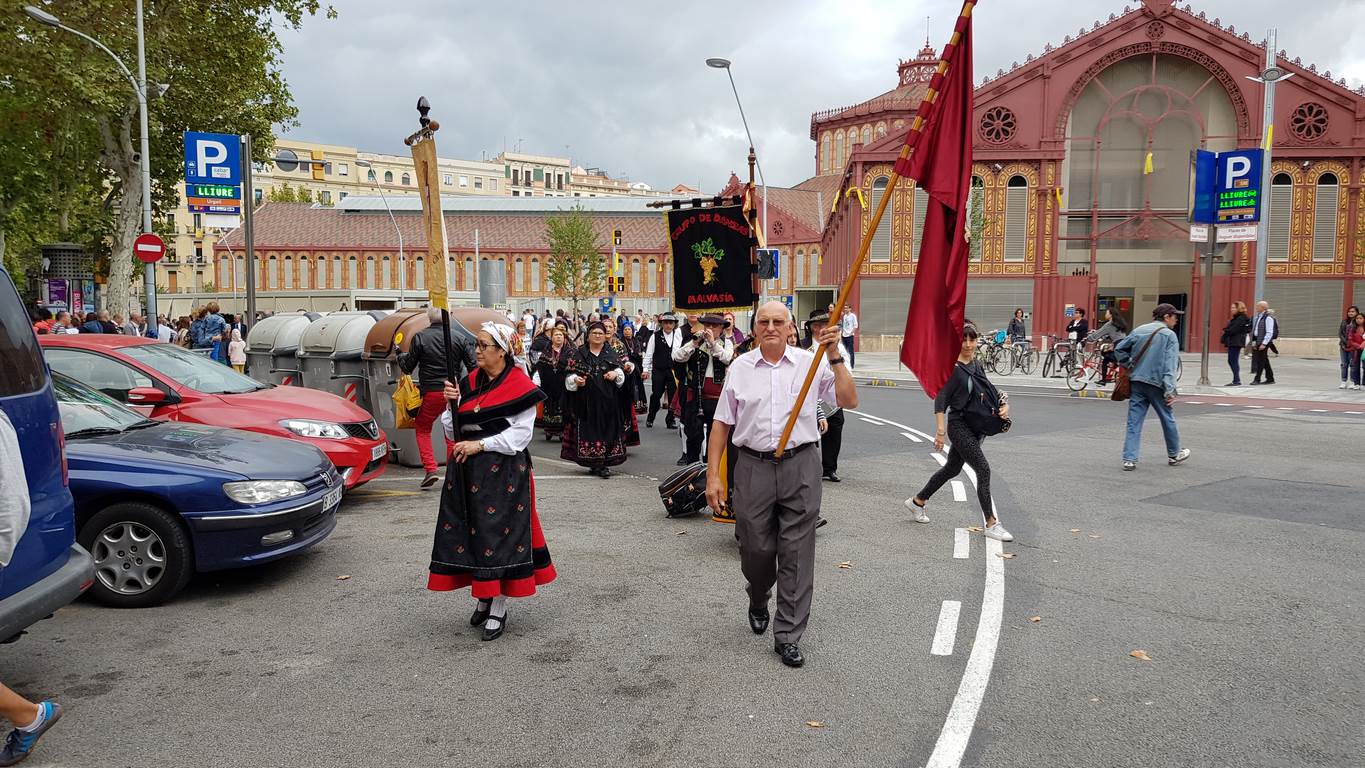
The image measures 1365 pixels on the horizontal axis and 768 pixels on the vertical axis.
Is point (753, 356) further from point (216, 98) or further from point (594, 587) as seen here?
point (216, 98)

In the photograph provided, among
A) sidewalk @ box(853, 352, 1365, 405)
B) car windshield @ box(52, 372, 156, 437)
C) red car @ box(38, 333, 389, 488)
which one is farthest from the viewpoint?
sidewalk @ box(853, 352, 1365, 405)

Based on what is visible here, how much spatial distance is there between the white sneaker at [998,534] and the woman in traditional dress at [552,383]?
5974 millimetres

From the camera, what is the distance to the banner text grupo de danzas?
1191cm

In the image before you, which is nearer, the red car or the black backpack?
the black backpack

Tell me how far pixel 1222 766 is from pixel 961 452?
4156 mm

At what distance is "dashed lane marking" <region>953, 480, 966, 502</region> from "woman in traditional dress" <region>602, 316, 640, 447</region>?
147 inches

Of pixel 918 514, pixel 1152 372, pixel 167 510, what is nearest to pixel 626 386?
pixel 918 514

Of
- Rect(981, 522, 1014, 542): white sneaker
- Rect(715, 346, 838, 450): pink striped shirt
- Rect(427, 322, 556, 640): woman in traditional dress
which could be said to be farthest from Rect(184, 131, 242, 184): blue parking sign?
Rect(715, 346, 838, 450): pink striped shirt

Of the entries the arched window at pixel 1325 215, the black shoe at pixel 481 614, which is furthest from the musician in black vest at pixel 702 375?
the arched window at pixel 1325 215

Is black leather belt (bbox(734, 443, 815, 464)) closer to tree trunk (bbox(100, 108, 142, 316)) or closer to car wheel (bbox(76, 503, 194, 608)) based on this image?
car wheel (bbox(76, 503, 194, 608))

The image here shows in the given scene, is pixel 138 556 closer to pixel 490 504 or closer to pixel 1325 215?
pixel 490 504

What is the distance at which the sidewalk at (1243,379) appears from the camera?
2064cm

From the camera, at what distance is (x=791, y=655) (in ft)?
15.8

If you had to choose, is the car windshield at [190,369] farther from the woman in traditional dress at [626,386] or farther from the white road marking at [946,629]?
the white road marking at [946,629]
